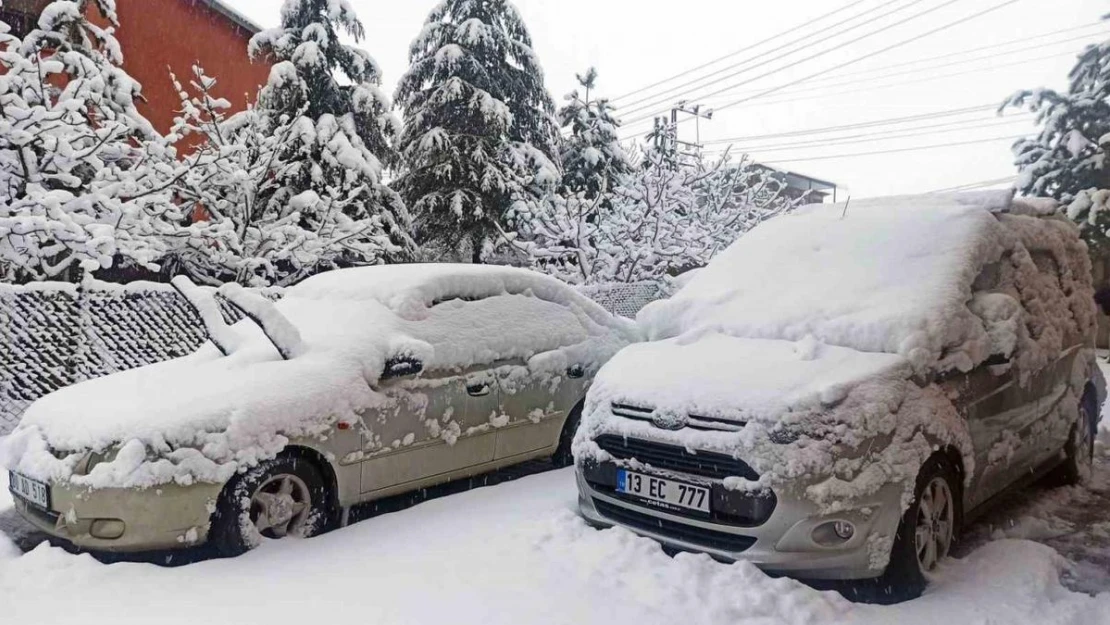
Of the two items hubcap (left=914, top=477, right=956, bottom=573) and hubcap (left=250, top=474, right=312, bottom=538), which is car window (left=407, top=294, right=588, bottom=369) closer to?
hubcap (left=250, top=474, right=312, bottom=538)

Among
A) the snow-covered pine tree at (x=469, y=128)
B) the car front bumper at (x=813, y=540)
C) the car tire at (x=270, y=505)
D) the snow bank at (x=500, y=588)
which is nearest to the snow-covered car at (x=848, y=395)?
the car front bumper at (x=813, y=540)

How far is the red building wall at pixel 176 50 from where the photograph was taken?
16.7 m

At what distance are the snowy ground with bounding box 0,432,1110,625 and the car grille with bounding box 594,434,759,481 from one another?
1.34 ft

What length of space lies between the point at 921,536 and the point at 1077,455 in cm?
256

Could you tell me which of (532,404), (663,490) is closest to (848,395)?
(663,490)

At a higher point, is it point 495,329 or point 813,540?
point 495,329

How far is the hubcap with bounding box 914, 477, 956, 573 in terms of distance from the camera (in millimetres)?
3617

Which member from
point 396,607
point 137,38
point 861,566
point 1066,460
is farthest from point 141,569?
point 137,38

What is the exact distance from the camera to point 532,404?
5.45 m

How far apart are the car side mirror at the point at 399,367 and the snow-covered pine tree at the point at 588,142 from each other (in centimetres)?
1918

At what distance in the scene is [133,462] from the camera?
3730 mm

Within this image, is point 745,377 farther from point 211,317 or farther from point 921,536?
point 211,317

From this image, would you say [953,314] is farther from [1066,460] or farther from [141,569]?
[141,569]

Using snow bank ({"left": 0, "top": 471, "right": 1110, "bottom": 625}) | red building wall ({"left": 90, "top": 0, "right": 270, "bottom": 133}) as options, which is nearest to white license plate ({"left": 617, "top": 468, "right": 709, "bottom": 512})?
snow bank ({"left": 0, "top": 471, "right": 1110, "bottom": 625})
